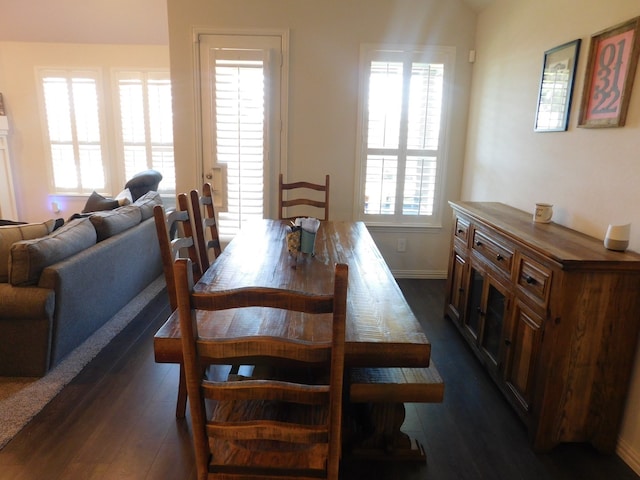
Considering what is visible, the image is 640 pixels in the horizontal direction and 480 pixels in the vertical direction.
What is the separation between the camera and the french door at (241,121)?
3730mm

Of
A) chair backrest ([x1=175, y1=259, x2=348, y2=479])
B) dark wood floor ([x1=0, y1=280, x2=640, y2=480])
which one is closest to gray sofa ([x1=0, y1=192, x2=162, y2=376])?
dark wood floor ([x1=0, y1=280, x2=640, y2=480])

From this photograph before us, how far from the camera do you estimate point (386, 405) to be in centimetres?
179

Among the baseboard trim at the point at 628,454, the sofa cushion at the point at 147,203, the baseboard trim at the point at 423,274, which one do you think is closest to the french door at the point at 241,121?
the sofa cushion at the point at 147,203

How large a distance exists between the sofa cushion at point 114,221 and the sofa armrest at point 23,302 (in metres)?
0.73

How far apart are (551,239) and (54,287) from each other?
8.81 feet

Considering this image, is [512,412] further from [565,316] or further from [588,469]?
[565,316]

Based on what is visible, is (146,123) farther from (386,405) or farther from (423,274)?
(386,405)

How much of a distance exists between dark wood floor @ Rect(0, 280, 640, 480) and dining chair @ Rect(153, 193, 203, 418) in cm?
16

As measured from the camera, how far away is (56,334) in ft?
7.90

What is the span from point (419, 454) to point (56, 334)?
2.11m

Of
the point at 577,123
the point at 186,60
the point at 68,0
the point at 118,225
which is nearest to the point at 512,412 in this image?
the point at 577,123

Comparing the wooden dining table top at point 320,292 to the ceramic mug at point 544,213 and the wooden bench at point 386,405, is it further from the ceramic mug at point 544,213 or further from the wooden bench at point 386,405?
the ceramic mug at point 544,213

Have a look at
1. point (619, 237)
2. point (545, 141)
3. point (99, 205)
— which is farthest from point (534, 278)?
point (99, 205)

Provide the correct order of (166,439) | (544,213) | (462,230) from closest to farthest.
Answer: (166,439)
(544,213)
(462,230)
